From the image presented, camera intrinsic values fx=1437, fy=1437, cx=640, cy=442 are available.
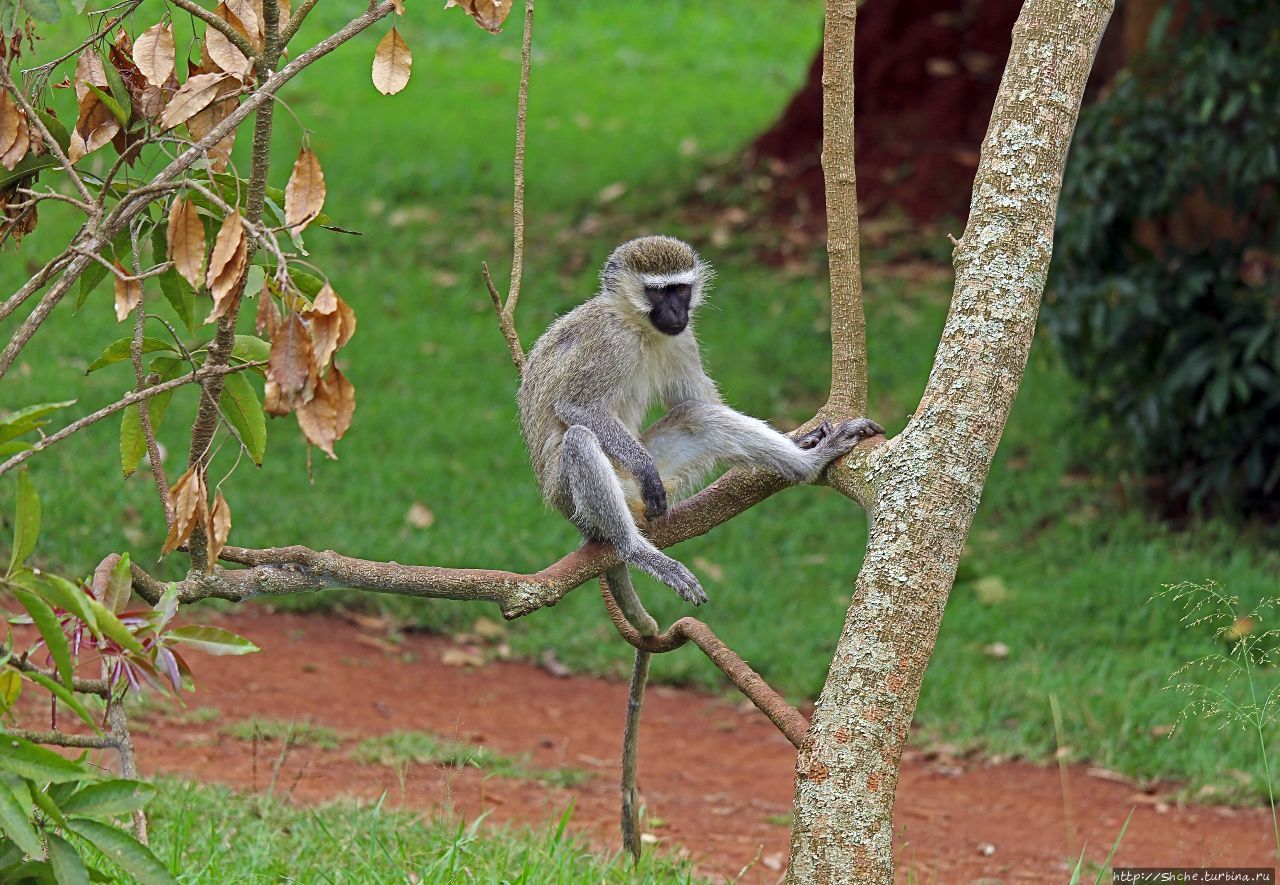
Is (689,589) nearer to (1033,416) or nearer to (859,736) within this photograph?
(859,736)

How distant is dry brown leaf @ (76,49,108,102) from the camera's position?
2660 millimetres

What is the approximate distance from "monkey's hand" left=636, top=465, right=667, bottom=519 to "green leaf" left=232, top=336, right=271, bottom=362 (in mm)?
1630

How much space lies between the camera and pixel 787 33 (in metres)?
17.5

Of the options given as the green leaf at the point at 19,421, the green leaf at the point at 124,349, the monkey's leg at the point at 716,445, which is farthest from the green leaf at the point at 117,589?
the monkey's leg at the point at 716,445

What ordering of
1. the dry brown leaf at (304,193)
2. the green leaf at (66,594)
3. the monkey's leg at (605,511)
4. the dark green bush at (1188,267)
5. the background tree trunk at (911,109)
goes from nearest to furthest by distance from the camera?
the green leaf at (66,594) → the dry brown leaf at (304,193) → the monkey's leg at (605,511) → the dark green bush at (1188,267) → the background tree trunk at (911,109)

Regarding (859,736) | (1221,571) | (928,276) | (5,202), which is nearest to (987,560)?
(1221,571)

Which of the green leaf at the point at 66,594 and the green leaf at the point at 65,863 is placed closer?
the green leaf at the point at 66,594

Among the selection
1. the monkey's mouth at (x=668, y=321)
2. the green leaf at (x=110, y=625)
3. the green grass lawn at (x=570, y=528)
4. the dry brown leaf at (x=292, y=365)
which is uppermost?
the dry brown leaf at (x=292, y=365)

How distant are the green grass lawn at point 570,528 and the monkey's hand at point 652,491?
233 cm

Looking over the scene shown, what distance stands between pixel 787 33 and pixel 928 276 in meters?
8.24

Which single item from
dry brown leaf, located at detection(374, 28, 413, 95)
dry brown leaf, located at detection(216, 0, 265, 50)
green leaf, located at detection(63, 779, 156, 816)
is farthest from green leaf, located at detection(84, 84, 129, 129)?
green leaf, located at detection(63, 779, 156, 816)

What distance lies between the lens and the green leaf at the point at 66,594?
1919 mm

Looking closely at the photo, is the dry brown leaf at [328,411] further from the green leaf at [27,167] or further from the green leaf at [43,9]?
the green leaf at [27,167]

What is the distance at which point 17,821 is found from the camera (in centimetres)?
194
